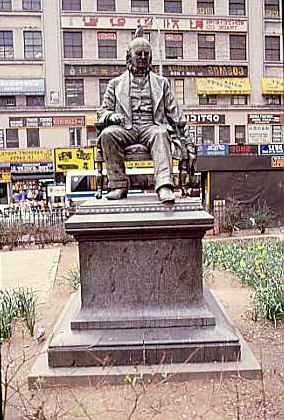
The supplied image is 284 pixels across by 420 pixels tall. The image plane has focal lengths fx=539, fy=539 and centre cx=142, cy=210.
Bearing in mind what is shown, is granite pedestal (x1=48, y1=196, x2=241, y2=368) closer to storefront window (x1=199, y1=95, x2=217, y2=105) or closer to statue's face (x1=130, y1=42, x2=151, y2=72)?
statue's face (x1=130, y1=42, x2=151, y2=72)

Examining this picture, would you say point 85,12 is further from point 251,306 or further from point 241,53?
point 251,306

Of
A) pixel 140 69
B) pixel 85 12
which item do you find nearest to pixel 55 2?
pixel 85 12

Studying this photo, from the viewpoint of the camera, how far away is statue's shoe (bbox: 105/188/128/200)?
5.61m

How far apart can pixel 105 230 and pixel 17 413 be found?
1766mm

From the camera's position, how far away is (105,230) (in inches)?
195

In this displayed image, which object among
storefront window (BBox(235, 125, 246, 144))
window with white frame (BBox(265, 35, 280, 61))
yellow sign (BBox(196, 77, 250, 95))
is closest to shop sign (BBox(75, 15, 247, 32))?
window with white frame (BBox(265, 35, 280, 61))

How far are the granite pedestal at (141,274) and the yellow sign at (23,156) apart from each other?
3157 cm

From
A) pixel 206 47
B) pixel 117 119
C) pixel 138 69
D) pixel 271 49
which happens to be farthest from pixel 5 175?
pixel 117 119

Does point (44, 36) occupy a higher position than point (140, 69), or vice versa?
point (44, 36)

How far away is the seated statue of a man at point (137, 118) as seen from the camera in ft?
18.3

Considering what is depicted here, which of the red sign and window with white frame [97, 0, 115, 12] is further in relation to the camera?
window with white frame [97, 0, 115, 12]

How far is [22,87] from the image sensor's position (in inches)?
1419

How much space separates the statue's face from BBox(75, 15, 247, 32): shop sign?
31.9 metres

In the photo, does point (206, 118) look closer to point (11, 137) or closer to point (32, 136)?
point (32, 136)
